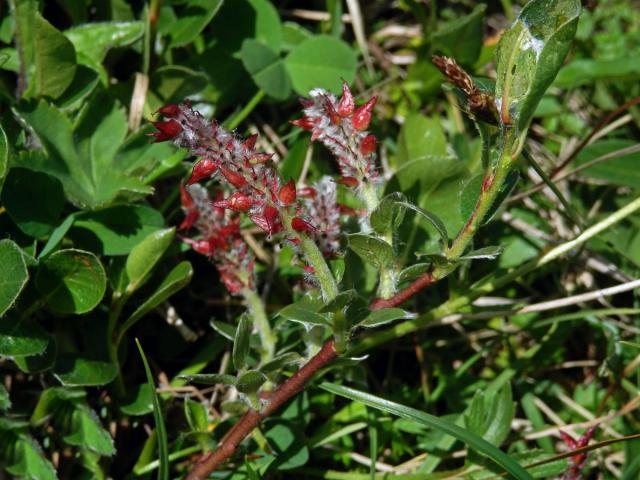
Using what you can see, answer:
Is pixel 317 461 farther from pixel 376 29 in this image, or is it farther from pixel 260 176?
pixel 376 29

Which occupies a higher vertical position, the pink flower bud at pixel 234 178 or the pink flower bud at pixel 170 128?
the pink flower bud at pixel 170 128

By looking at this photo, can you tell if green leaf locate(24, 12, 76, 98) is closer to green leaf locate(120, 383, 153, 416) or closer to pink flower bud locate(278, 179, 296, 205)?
green leaf locate(120, 383, 153, 416)

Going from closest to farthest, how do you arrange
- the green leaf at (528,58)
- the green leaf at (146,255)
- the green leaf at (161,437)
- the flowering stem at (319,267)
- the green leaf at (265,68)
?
the green leaf at (528,58), the flowering stem at (319,267), the green leaf at (161,437), the green leaf at (146,255), the green leaf at (265,68)

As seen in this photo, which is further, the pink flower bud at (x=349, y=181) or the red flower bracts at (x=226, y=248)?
the red flower bracts at (x=226, y=248)

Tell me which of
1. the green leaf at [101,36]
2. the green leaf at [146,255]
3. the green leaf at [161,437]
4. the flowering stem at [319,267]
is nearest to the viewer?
the flowering stem at [319,267]

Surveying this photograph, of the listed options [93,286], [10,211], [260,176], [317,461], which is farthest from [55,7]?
[317,461]

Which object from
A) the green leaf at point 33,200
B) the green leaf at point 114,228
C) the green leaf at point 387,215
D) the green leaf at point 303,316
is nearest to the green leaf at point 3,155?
the green leaf at point 33,200

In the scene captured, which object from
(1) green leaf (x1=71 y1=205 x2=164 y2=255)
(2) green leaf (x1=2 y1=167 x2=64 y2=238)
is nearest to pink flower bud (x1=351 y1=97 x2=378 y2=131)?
(1) green leaf (x1=71 y1=205 x2=164 y2=255)

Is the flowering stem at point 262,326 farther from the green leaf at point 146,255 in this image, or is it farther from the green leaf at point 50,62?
the green leaf at point 50,62
